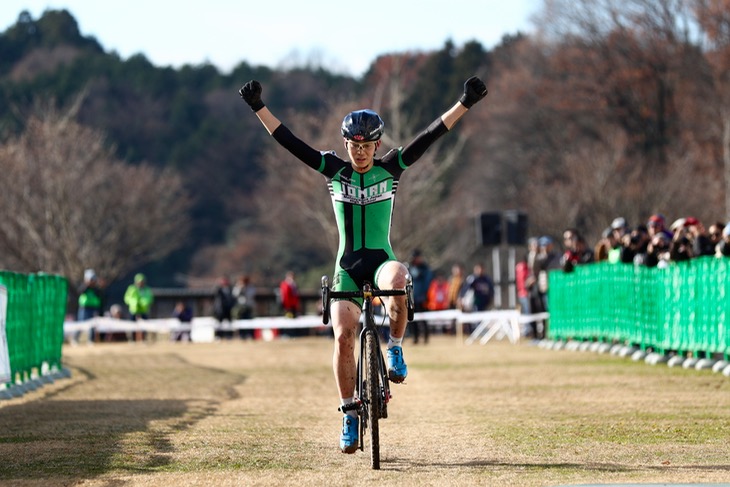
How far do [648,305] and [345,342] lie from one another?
12637 mm

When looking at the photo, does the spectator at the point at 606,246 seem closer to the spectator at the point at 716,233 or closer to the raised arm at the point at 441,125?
the spectator at the point at 716,233

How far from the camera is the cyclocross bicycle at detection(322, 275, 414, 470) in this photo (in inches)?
399

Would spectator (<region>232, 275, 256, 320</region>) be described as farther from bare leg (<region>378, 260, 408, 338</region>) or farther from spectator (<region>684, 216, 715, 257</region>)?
bare leg (<region>378, 260, 408, 338</region>)

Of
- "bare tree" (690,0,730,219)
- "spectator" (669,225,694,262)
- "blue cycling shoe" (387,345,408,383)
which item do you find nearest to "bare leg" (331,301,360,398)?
"blue cycling shoe" (387,345,408,383)

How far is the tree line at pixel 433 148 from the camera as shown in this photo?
59531 mm

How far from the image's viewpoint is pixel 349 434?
10.6 meters

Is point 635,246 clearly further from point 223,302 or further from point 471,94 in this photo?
point 223,302

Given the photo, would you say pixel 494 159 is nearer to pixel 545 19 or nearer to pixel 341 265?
pixel 545 19

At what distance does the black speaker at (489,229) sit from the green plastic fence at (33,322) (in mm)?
18553

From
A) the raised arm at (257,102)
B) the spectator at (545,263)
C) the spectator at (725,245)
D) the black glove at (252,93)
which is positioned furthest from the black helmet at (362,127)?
the spectator at (545,263)

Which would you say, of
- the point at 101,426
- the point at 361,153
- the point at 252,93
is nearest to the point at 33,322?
the point at 101,426

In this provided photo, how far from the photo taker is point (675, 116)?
6888 cm

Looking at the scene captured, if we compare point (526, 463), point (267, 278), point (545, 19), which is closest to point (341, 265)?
point (526, 463)

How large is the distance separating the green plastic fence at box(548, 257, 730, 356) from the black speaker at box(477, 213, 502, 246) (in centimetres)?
866
